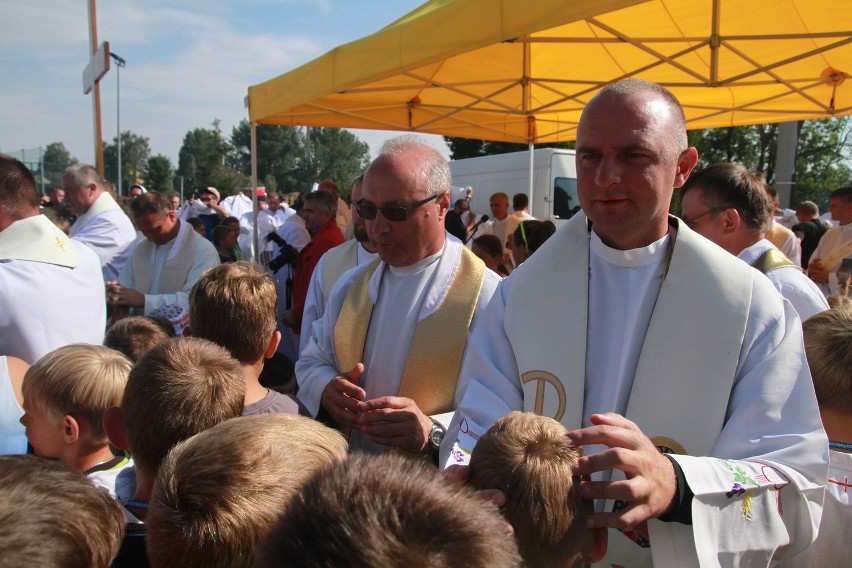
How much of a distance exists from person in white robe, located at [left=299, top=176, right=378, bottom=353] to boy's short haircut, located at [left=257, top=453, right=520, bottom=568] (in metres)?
2.55

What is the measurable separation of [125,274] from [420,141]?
333cm

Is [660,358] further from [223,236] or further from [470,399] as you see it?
[223,236]

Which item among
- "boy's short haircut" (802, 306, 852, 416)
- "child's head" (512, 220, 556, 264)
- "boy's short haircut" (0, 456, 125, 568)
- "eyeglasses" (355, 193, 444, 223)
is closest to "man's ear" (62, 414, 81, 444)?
"boy's short haircut" (0, 456, 125, 568)

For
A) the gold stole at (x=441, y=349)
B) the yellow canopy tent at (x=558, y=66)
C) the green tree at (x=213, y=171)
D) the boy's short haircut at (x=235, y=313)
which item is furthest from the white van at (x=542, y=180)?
the green tree at (x=213, y=171)

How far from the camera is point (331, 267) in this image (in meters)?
3.94

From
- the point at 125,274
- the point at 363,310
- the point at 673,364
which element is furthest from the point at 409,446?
the point at 125,274

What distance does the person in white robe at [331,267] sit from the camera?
3494mm

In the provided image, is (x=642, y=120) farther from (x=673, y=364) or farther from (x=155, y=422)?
(x=155, y=422)

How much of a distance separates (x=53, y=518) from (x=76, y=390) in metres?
1.27

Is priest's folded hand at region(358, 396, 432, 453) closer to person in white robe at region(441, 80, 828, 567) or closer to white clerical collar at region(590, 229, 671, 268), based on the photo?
person in white robe at region(441, 80, 828, 567)

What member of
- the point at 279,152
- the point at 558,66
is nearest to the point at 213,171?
the point at 279,152

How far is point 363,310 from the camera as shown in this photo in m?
2.72

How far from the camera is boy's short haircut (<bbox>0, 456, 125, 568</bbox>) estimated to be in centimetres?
99

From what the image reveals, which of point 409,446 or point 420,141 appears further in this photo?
point 420,141
